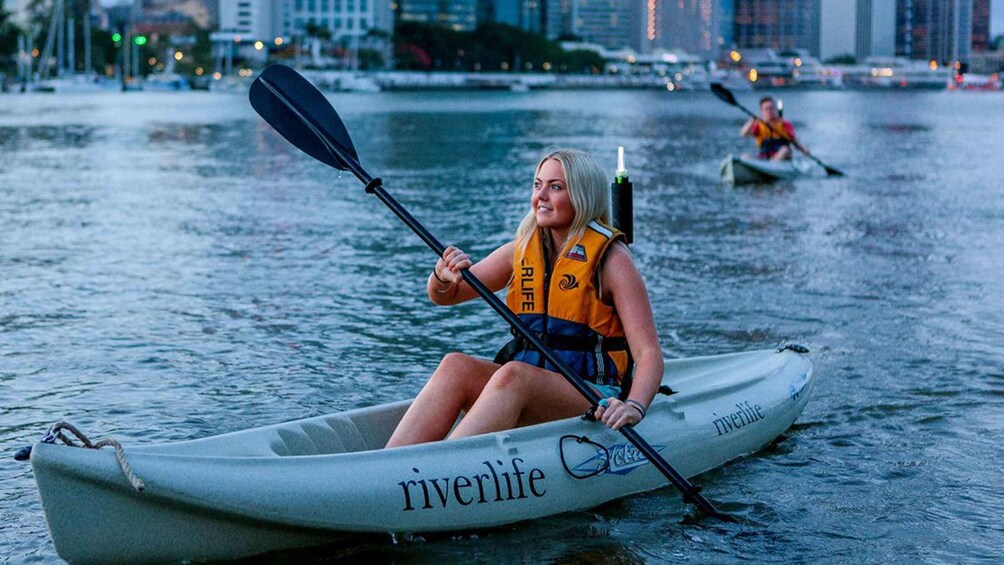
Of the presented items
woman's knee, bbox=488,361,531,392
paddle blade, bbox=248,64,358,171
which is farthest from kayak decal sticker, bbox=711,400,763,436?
paddle blade, bbox=248,64,358,171

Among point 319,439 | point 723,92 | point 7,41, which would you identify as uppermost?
point 7,41

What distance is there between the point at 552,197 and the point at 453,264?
483mm

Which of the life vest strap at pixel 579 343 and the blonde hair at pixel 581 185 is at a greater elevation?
the blonde hair at pixel 581 185

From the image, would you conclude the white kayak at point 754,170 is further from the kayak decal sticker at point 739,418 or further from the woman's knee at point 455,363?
the woman's knee at point 455,363

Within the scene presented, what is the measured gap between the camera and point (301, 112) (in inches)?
248

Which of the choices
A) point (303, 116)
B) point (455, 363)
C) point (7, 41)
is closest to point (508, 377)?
point (455, 363)

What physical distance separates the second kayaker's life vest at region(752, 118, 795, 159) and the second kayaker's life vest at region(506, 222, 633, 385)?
17441mm

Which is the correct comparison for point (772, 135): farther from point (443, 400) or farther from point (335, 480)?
point (335, 480)

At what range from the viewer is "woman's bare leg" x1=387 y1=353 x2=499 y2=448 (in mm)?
5430

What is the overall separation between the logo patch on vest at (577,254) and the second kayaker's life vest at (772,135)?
1755 cm

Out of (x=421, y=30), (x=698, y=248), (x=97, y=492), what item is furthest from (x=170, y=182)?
(x=421, y=30)

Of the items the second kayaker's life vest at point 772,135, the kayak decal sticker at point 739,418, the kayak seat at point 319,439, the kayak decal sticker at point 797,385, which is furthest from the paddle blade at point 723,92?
the kayak seat at point 319,439

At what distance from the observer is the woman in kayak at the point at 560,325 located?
17.8ft

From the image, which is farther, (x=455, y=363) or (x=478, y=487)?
(x=455, y=363)
